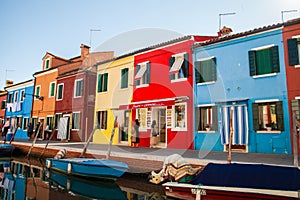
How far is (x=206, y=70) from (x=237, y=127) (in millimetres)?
3686

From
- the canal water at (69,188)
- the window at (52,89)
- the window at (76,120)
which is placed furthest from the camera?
the window at (52,89)

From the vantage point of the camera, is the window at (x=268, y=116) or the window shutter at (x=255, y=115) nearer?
the window at (x=268, y=116)

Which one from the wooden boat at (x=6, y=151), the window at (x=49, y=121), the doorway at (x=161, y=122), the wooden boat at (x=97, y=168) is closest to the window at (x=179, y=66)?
the doorway at (x=161, y=122)

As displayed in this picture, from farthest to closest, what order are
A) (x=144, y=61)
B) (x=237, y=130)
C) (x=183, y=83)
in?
1. (x=144, y=61)
2. (x=183, y=83)
3. (x=237, y=130)

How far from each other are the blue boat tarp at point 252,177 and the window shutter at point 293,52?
6.25 meters

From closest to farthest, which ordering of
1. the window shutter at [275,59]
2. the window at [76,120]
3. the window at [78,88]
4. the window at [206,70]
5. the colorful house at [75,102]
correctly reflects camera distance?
the window shutter at [275,59], the window at [206,70], the colorful house at [75,102], the window at [76,120], the window at [78,88]

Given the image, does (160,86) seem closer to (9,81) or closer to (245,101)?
(245,101)

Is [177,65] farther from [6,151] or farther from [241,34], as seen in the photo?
[6,151]

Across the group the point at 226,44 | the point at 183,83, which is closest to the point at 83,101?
the point at 183,83

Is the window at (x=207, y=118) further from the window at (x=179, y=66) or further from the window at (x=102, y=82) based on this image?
the window at (x=102, y=82)

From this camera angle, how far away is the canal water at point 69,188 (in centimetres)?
826

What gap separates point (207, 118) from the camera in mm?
12805

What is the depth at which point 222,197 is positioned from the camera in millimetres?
6109

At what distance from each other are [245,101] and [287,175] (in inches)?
243
